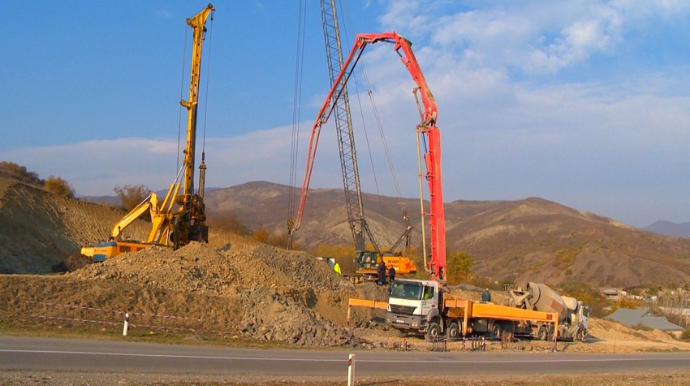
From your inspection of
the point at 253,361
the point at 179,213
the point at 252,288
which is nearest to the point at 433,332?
the point at 252,288

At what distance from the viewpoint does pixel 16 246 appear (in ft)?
179

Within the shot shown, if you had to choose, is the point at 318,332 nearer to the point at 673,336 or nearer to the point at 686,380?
the point at 686,380

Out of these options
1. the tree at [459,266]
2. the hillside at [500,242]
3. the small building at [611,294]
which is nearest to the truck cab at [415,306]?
the hillside at [500,242]

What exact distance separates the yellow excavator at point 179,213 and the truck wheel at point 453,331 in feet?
61.9

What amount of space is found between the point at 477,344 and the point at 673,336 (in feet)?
118

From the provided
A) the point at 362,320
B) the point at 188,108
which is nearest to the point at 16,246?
the point at 188,108

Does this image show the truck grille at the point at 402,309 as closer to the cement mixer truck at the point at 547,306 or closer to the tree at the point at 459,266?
the cement mixer truck at the point at 547,306

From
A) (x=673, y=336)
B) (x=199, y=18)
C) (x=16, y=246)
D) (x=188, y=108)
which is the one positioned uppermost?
(x=199, y=18)

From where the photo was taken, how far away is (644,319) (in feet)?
222

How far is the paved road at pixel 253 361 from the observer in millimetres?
16031

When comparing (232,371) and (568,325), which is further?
(568,325)

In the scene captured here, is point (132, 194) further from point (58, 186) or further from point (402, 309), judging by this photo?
point (402, 309)

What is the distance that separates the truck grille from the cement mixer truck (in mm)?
7487

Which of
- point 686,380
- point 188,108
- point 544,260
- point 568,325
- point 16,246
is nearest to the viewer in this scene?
point 686,380
